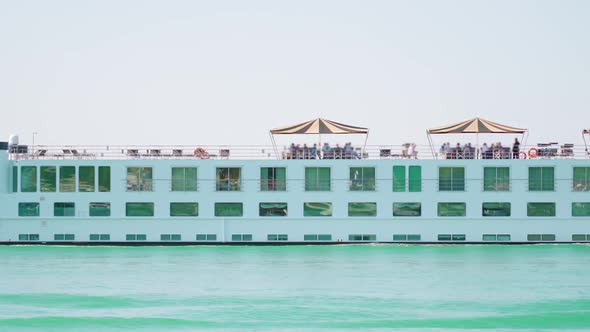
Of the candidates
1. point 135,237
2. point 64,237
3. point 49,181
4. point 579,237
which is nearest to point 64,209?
point 64,237

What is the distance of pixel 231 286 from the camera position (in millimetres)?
43125

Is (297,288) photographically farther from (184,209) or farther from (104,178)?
(104,178)

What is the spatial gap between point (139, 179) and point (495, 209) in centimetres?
1548

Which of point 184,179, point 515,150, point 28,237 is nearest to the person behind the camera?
point 28,237

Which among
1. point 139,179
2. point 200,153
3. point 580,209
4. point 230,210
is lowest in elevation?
point 230,210

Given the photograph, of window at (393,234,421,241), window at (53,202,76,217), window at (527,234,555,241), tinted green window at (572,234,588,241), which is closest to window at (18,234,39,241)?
window at (53,202,76,217)

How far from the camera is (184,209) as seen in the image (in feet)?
180

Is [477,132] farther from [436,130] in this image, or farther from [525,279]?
[525,279]

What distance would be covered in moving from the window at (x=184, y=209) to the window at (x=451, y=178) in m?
10.6

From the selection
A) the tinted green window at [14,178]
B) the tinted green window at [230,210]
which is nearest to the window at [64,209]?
the tinted green window at [14,178]

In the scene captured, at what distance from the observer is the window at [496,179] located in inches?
2162

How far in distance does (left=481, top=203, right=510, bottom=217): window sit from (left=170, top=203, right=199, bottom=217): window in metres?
12.4

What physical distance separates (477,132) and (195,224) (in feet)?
42.5

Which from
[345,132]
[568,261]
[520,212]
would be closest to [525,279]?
[568,261]
